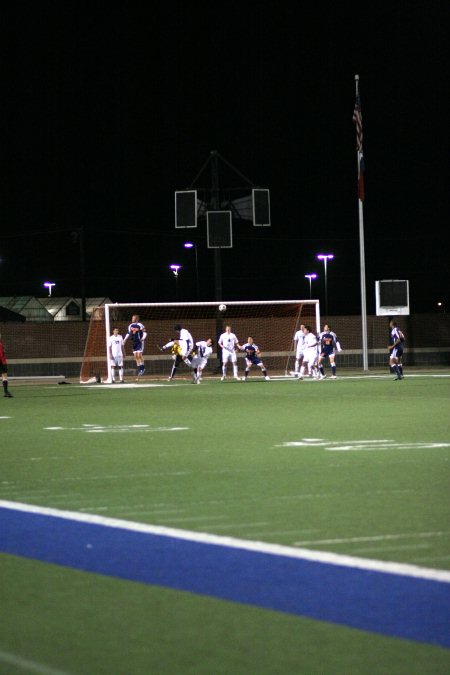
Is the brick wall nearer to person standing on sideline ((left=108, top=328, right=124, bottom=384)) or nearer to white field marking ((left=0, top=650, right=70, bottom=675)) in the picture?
person standing on sideline ((left=108, top=328, right=124, bottom=384))

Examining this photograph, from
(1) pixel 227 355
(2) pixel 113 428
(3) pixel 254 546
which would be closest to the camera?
(3) pixel 254 546

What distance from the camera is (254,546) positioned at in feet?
24.1

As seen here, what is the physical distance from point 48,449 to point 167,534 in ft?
24.4

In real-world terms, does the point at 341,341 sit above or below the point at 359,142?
below

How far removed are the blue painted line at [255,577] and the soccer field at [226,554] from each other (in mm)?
14

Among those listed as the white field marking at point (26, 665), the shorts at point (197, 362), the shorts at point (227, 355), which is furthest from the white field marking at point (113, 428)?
the shorts at point (227, 355)

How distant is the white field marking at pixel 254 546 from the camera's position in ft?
21.1

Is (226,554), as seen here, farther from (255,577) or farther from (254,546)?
(255,577)

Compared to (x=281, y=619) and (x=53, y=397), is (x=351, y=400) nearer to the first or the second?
(x=53, y=397)

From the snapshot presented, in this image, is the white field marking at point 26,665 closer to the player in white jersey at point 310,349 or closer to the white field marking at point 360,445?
the white field marking at point 360,445

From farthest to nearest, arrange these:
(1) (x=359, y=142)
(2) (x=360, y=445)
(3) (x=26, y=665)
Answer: (1) (x=359, y=142)
(2) (x=360, y=445)
(3) (x=26, y=665)

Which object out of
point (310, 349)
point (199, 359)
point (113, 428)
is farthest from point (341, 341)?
point (113, 428)

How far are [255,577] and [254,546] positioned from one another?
0.98 m

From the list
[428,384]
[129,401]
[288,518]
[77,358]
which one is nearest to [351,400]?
[129,401]
